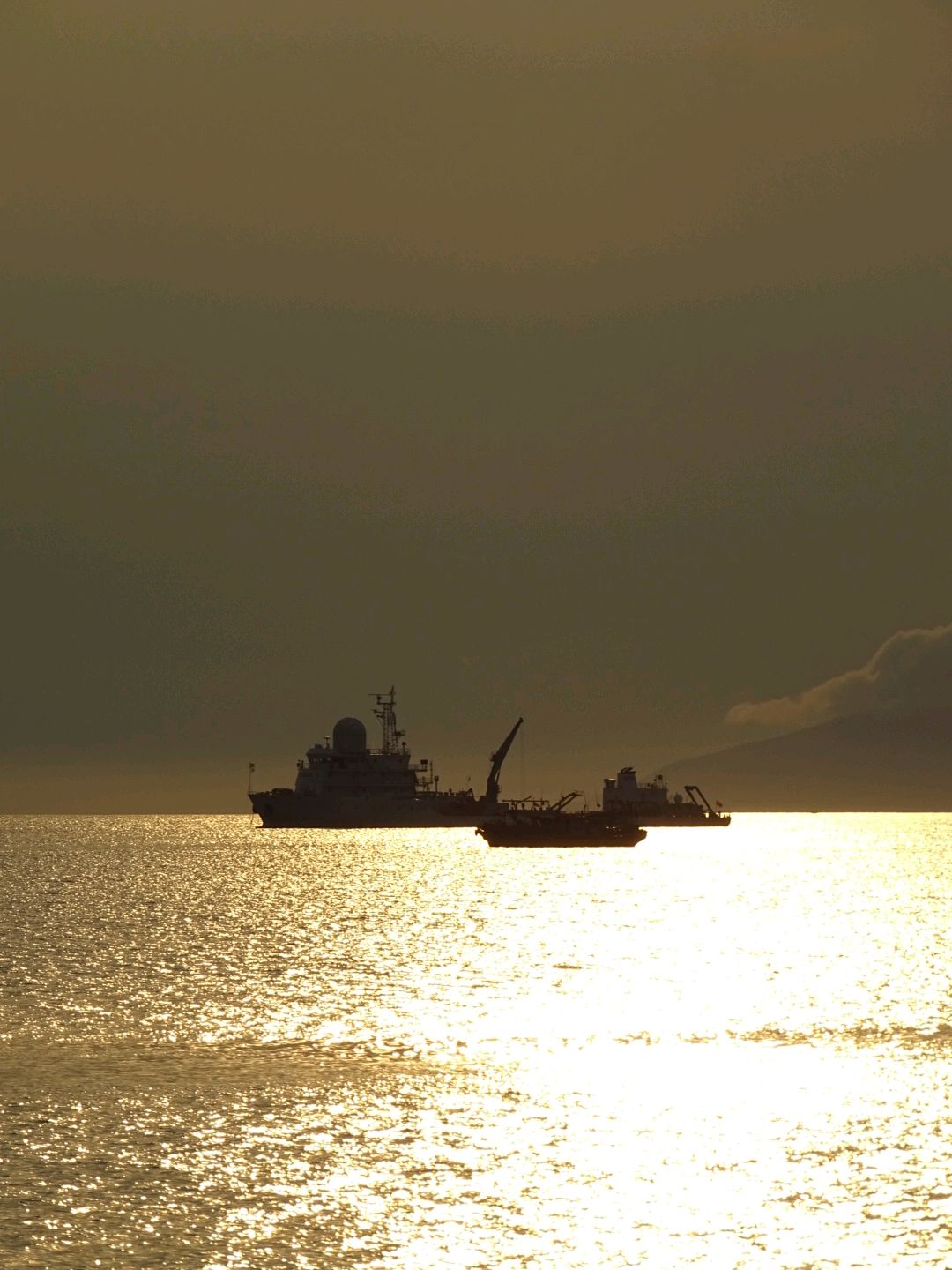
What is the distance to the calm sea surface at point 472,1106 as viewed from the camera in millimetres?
33656

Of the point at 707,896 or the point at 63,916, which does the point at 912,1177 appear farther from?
the point at 707,896

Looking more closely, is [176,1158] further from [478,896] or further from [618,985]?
[478,896]

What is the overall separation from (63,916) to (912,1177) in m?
96.5

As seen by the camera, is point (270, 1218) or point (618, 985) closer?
point (270, 1218)

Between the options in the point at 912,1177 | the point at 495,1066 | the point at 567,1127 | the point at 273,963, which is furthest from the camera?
the point at 273,963

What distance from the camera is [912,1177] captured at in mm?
38500

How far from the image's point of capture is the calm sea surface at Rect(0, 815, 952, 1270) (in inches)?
1325

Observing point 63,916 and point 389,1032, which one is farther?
point 63,916

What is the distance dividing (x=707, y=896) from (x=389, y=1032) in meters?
105

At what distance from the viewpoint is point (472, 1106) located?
154 ft

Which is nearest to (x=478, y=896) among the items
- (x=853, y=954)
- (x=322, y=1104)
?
(x=853, y=954)

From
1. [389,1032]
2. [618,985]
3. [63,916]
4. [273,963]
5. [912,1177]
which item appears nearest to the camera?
[912,1177]

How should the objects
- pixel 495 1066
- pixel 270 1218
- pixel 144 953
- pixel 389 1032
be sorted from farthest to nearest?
pixel 144 953, pixel 389 1032, pixel 495 1066, pixel 270 1218

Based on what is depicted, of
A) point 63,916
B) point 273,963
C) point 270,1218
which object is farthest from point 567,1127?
point 63,916
